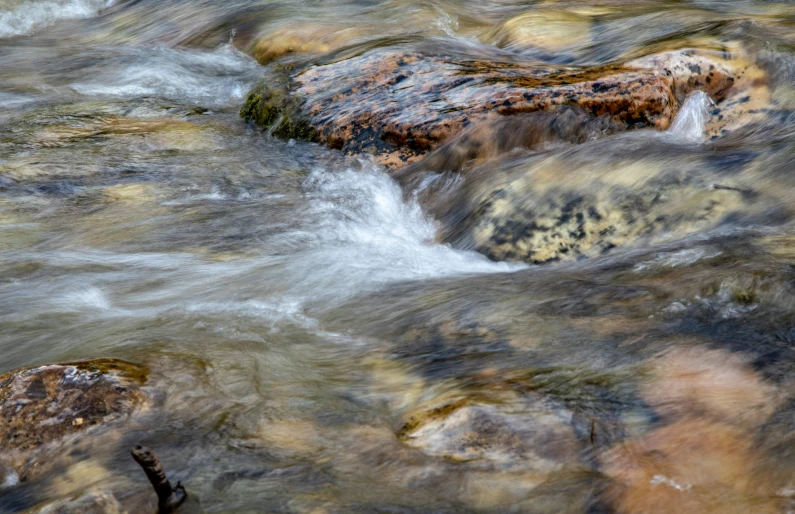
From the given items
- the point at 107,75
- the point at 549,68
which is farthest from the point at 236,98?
the point at 549,68

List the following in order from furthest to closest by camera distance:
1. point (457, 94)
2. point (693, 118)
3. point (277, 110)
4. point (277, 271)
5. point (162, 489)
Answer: point (277, 110)
point (457, 94)
point (693, 118)
point (277, 271)
point (162, 489)

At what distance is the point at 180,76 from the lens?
912 centimetres

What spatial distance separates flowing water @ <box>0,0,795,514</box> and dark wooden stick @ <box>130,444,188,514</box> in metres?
0.07

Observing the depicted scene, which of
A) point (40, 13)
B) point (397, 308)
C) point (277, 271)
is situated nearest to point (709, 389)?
point (397, 308)

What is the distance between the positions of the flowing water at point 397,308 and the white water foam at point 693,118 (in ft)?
0.07

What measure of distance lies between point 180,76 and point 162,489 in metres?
7.16

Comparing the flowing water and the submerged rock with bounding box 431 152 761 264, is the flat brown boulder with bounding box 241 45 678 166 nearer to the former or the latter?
the flowing water

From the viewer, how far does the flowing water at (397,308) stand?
2873mm

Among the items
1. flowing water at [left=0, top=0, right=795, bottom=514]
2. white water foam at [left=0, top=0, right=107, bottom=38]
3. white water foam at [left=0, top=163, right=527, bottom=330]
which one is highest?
white water foam at [left=0, top=0, right=107, bottom=38]

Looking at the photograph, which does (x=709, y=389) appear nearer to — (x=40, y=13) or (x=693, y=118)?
(x=693, y=118)

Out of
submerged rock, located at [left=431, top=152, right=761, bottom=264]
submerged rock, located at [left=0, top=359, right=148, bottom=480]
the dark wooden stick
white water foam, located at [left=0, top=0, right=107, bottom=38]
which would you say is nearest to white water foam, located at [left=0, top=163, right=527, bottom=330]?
submerged rock, located at [left=431, top=152, right=761, bottom=264]

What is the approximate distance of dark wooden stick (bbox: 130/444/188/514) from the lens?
2.48 meters

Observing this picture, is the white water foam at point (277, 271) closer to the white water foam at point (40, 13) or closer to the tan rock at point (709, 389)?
the tan rock at point (709, 389)

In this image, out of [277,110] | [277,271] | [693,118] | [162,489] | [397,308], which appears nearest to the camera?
[162,489]
